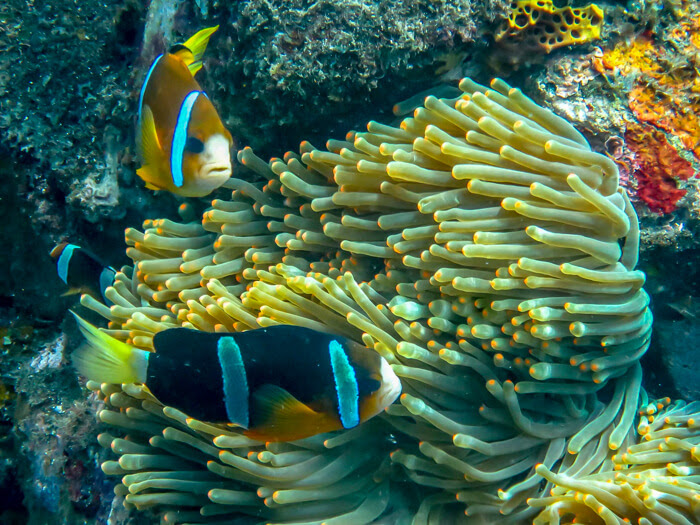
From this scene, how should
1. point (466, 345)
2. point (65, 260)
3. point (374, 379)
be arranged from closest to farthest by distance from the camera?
point (374, 379)
point (466, 345)
point (65, 260)

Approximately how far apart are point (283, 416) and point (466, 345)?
0.71 meters

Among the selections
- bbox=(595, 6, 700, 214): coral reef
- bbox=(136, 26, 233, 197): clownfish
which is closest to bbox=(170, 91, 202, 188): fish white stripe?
bbox=(136, 26, 233, 197): clownfish

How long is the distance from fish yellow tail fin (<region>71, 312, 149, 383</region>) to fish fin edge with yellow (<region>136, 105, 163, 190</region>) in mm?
566

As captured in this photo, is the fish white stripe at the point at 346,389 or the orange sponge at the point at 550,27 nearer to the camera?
the fish white stripe at the point at 346,389

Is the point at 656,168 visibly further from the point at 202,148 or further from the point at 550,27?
the point at 202,148

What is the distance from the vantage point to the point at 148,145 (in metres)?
1.68

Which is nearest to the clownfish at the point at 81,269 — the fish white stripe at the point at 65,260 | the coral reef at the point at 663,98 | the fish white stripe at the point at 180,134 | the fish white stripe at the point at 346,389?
the fish white stripe at the point at 65,260

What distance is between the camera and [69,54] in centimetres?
274

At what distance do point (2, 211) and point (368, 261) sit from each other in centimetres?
243

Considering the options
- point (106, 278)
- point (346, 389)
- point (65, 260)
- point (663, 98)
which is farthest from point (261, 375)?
point (663, 98)

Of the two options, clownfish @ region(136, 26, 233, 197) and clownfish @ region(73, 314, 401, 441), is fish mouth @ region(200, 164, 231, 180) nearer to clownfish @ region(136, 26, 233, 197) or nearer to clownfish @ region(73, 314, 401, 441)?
clownfish @ region(136, 26, 233, 197)

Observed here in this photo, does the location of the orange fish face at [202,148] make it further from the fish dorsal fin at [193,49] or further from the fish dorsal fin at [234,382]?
the fish dorsal fin at [234,382]

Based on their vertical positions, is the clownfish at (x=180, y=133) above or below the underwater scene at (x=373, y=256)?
above

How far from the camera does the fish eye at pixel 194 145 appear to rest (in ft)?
5.28
